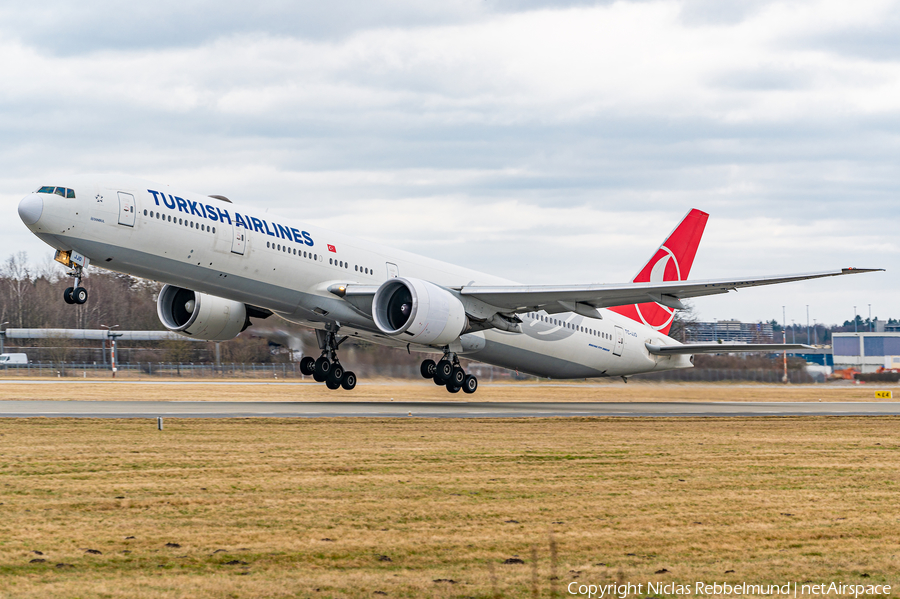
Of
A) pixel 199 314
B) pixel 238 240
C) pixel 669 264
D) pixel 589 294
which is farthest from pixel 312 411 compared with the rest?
pixel 669 264

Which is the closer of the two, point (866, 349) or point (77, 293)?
point (77, 293)

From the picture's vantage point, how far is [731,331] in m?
104

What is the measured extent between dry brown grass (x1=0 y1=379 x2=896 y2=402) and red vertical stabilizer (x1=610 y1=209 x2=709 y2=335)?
308 cm

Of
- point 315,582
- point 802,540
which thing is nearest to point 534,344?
point 802,540

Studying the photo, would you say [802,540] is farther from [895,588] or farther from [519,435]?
[519,435]

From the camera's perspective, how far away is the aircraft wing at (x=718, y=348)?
33.2m

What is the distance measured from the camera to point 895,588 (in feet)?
23.1

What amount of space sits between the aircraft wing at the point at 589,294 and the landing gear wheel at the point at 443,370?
2.76 meters

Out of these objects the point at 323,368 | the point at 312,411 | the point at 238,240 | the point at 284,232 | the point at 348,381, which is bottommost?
the point at 312,411

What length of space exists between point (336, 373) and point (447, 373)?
4.40 m

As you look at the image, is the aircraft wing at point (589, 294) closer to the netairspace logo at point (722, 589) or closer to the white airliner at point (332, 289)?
the white airliner at point (332, 289)

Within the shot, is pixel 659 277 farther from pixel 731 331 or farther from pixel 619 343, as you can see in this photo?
pixel 731 331

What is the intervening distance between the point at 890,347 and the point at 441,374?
71.0 meters

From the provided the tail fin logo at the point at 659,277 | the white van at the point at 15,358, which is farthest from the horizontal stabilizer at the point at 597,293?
the white van at the point at 15,358
